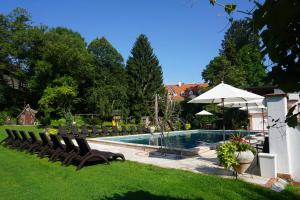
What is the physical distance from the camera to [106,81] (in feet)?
157

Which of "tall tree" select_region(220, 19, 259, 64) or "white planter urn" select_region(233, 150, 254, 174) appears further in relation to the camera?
"white planter urn" select_region(233, 150, 254, 174)

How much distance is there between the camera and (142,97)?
44281 mm

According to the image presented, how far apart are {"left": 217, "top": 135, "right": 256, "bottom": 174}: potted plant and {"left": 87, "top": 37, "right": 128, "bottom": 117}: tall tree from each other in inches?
1182

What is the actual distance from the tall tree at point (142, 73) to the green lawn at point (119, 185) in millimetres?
36098

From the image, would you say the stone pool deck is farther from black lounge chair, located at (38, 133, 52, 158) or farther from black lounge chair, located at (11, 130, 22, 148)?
black lounge chair, located at (11, 130, 22, 148)

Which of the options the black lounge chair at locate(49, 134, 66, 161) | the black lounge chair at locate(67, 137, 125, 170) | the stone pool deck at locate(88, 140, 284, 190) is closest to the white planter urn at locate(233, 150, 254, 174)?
the stone pool deck at locate(88, 140, 284, 190)

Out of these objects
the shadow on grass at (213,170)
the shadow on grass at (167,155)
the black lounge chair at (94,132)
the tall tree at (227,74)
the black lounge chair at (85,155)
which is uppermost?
the tall tree at (227,74)

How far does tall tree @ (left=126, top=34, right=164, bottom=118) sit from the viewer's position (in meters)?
45.5

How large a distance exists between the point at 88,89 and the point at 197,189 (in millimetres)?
40654

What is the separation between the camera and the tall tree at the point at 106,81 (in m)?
38.4

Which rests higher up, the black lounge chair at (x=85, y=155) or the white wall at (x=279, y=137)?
the white wall at (x=279, y=137)

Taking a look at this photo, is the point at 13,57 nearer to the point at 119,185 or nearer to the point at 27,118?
the point at 27,118

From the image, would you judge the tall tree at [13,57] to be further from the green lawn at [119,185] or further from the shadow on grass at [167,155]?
A: the green lawn at [119,185]

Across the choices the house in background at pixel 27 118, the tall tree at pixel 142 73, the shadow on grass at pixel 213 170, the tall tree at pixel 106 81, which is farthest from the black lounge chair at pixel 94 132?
the tall tree at pixel 142 73
